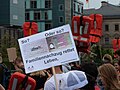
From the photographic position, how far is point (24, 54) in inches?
205

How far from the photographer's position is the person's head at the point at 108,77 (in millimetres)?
4723

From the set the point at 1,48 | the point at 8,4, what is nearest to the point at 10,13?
the point at 8,4

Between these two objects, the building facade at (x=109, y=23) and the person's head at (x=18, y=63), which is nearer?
the person's head at (x=18, y=63)

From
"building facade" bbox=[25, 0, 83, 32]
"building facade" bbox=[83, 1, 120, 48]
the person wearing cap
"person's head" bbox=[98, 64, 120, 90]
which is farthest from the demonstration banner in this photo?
"building facade" bbox=[83, 1, 120, 48]

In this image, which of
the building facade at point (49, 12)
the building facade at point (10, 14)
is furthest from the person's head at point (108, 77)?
the building facade at point (49, 12)

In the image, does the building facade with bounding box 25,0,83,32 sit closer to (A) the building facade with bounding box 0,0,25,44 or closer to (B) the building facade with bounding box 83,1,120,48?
(B) the building facade with bounding box 83,1,120,48

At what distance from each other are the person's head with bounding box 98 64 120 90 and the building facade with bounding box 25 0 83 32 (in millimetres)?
73978

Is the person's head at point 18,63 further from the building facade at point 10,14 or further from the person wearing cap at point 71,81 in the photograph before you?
the building facade at point 10,14

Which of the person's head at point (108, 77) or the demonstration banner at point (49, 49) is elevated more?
the demonstration banner at point (49, 49)

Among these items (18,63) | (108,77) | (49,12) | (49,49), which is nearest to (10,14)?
(49,12)

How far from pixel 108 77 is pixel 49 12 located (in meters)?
75.9

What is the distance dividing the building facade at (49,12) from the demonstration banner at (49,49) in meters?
73.7

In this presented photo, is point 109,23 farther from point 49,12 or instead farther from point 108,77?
point 108,77

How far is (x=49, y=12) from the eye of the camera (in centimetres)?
8038
